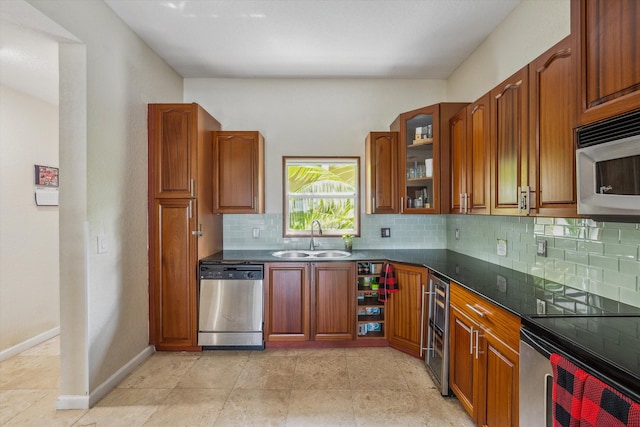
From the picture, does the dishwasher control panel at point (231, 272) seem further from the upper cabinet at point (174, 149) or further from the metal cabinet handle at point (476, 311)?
the metal cabinet handle at point (476, 311)

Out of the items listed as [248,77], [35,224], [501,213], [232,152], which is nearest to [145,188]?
[232,152]

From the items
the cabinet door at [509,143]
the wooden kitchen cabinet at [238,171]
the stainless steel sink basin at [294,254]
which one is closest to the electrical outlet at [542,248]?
the cabinet door at [509,143]

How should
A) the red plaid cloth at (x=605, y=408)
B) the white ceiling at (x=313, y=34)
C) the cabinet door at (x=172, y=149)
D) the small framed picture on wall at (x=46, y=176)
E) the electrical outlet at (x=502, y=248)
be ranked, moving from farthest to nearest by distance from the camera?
the small framed picture on wall at (x=46, y=176) → the cabinet door at (x=172, y=149) → the electrical outlet at (x=502, y=248) → the white ceiling at (x=313, y=34) → the red plaid cloth at (x=605, y=408)

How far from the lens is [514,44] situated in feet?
7.88

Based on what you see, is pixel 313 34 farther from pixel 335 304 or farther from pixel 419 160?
pixel 335 304

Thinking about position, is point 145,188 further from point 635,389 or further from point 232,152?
point 635,389

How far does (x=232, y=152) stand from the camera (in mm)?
3277

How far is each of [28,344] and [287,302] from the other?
2600mm

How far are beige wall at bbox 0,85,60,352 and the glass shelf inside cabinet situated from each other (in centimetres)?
381

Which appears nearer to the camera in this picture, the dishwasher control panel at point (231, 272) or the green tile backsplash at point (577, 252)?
the green tile backsplash at point (577, 252)

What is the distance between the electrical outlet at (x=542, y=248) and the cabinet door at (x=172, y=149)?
2.83 metres

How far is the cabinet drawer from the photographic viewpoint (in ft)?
4.73

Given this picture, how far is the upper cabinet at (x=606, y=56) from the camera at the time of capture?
106cm

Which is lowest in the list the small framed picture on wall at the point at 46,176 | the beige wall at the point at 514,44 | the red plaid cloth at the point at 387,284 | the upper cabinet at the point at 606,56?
the red plaid cloth at the point at 387,284
